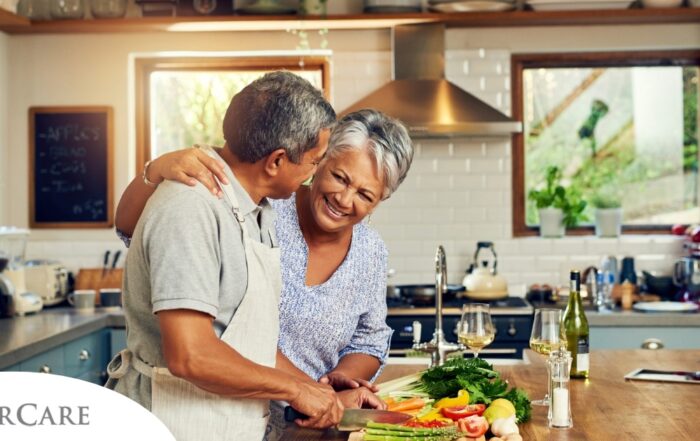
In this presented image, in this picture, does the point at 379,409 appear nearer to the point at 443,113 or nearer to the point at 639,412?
the point at 639,412

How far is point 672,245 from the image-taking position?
5.74m

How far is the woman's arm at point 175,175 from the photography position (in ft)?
6.78

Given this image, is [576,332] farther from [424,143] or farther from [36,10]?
[36,10]

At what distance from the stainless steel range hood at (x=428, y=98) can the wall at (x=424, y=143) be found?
11 cm

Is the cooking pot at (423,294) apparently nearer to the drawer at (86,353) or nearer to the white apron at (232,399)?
the drawer at (86,353)

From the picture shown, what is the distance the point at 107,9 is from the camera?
5.62 metres

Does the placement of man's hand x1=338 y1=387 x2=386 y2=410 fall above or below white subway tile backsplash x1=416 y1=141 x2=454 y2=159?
below

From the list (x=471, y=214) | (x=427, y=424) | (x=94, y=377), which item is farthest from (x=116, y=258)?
(x=427, y=424)

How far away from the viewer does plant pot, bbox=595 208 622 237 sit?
18.9 ft

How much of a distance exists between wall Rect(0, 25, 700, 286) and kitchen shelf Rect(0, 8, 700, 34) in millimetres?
112

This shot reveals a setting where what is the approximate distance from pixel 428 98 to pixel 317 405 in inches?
137

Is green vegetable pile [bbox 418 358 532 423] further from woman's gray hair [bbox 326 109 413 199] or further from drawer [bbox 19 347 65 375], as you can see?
drawer [bbox 19 347 65 375]

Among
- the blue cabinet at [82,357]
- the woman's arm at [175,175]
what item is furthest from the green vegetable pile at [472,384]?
the blue cabinet at [82,357]

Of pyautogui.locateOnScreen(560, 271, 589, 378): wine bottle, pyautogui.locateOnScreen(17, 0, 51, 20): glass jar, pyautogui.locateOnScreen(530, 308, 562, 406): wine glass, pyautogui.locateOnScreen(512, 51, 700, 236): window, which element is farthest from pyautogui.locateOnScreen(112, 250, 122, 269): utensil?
pyautogui.locateOnScreen(530, 308, 562, 406): wine glass
